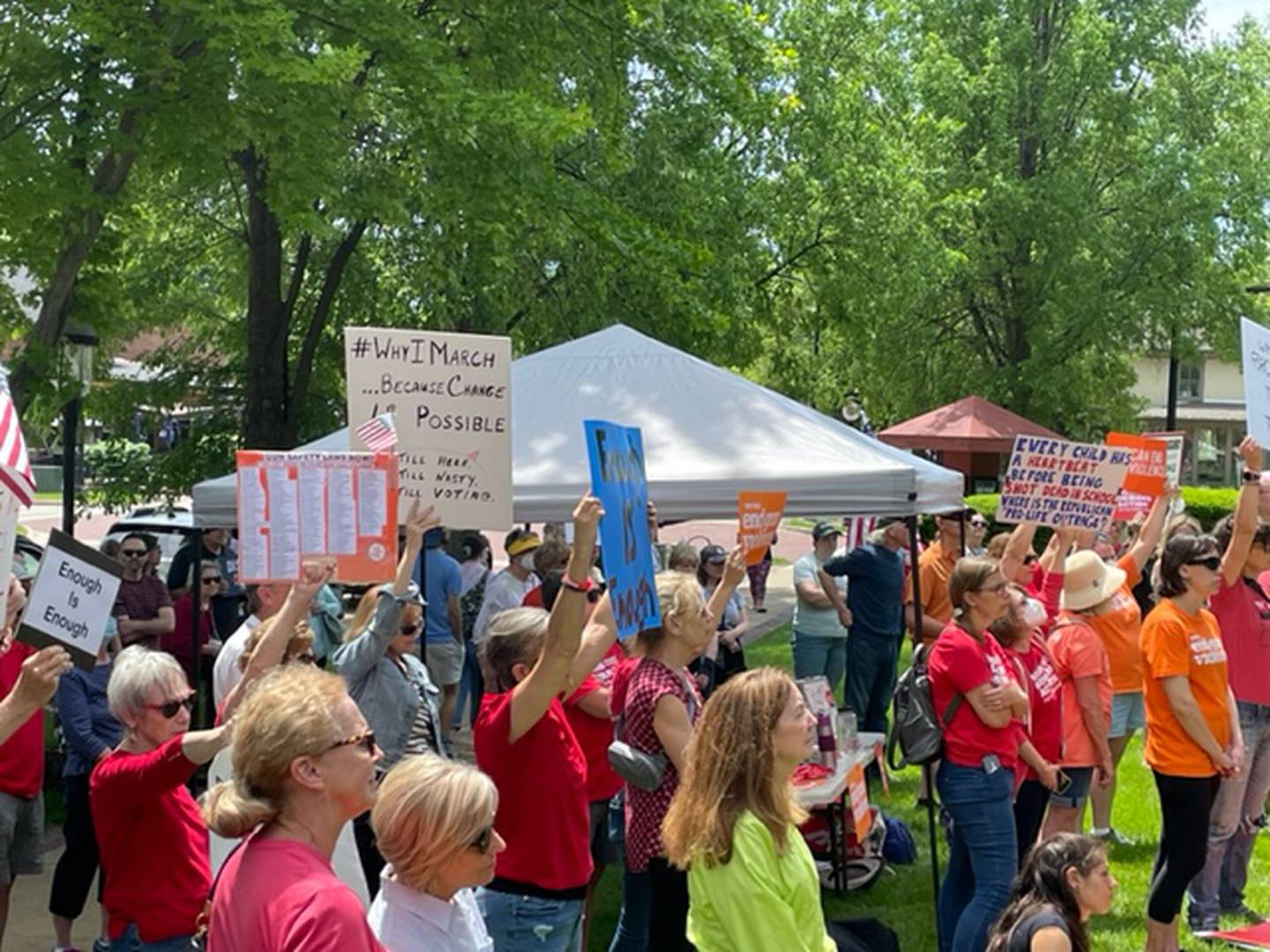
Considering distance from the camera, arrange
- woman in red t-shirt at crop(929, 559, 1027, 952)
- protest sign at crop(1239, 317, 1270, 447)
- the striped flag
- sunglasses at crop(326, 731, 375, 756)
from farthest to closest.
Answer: protest sign at crop(1239, 317, 1270, 447) < woman in red t-shirt at crop(929, 559, 1027, 952) < the striped flag < sunglasses at crop(326, 731, 375, 756)

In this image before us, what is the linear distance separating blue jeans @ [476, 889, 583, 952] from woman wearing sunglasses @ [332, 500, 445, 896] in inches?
34.6

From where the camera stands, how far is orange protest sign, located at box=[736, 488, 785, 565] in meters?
7.71

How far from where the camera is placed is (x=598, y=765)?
662cm

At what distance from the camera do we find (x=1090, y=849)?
4.93 m

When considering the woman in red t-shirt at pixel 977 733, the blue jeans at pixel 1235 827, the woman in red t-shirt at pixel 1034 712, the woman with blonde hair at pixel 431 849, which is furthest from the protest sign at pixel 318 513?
the blue jeans at pixel 1235 827

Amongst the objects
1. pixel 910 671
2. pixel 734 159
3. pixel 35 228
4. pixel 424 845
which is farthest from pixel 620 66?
pixel 424 845

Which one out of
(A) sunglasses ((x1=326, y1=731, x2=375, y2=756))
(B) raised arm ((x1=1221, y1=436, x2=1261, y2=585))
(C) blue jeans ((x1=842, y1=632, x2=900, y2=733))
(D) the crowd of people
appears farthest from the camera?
(C) blue jeans ((x1=842, y1=632, x2=900, y2=733))

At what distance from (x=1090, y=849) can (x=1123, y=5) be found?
30.1 m

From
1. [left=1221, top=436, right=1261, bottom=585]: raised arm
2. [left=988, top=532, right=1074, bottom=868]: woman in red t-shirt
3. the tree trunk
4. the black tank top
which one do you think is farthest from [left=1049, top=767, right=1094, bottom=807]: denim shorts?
the tree trunk

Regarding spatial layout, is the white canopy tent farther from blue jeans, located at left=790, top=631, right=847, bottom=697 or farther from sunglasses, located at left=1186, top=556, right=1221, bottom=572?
blue jeans, located at left=790, top=631, right=847, bottom=697

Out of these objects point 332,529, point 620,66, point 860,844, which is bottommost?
point 860,844

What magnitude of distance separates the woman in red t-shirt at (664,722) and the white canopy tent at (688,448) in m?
2.66

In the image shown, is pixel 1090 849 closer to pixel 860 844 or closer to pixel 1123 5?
pixel 860 844

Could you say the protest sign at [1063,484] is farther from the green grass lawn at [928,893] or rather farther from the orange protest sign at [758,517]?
the green grass lawn at [928,893]
